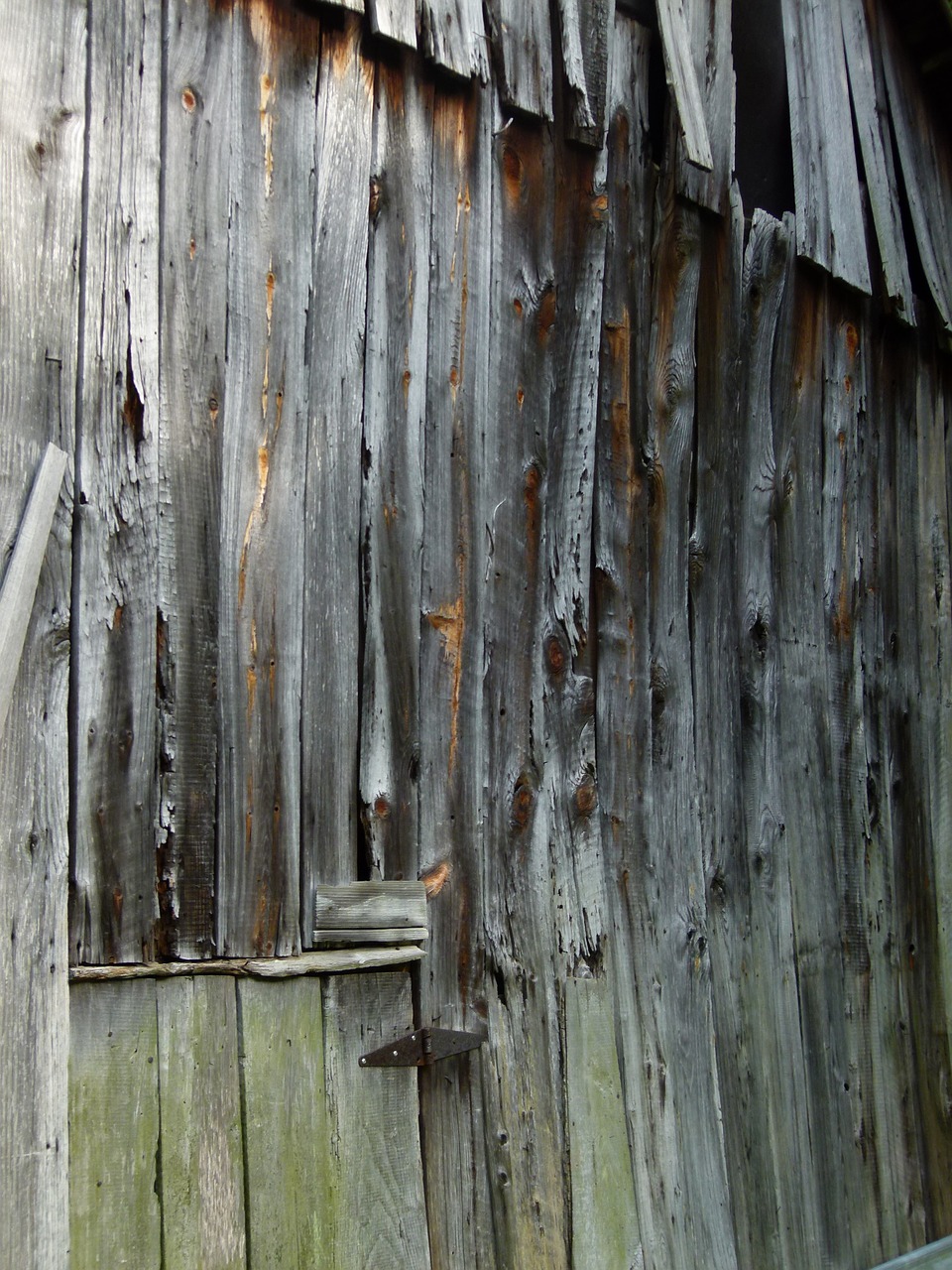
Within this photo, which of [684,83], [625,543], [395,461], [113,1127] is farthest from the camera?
[684,83]

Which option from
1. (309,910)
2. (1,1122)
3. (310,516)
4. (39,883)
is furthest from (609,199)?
(1,1122)

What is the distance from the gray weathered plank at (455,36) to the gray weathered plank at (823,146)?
1.31 m

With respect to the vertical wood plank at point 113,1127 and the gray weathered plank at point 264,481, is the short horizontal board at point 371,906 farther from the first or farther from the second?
the vertical wood plank at point 113,1127

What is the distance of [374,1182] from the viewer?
246 centimetres

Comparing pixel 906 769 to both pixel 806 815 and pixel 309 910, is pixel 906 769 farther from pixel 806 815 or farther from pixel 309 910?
pixel 309 910

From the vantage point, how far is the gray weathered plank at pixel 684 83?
3.44 meters

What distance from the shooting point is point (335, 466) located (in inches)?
105

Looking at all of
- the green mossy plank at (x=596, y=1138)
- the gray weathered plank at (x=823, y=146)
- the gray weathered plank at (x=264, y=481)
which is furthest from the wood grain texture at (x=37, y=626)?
the gray weathered plank at (x=823, y=146)

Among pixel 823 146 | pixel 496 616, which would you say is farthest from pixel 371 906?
pixel 823 146

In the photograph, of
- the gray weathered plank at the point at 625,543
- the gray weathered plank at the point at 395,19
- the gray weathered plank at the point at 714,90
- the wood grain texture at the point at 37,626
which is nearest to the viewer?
the wood grain texture at the point at 37,626

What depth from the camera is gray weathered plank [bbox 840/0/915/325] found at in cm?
420

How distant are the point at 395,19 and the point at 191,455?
1166mm

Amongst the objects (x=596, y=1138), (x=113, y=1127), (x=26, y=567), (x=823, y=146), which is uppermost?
(x=823, y=146)

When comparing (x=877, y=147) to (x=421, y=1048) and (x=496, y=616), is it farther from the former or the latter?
(x=421, y=1048)
